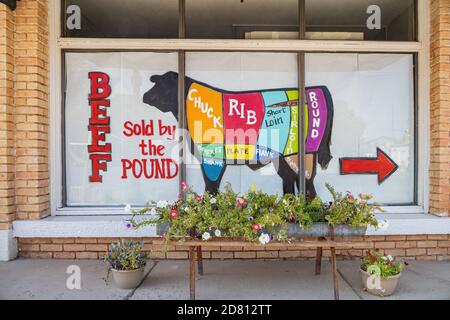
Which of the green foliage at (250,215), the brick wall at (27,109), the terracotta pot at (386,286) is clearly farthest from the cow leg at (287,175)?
the brick wall at (27,109)

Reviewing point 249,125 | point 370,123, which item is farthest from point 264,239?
point 370,123

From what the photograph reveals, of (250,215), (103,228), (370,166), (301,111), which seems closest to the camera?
(250,215)

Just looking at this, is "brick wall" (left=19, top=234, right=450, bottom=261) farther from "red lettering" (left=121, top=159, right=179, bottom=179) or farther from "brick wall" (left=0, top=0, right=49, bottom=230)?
"red lettering" (left=121, top=159, right=179, bottom=179)

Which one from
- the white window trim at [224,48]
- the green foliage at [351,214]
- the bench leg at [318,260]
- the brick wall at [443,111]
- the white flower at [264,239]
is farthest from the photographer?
the white window trim at [224,48]

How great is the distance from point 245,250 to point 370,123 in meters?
2.26

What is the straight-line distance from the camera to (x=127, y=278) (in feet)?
12.7

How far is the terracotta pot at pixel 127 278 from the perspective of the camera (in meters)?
3.86

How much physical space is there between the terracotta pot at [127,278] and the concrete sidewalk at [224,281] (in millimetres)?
59

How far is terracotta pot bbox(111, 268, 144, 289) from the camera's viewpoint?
3859 mm

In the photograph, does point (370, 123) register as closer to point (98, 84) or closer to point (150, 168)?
point (150, 168)

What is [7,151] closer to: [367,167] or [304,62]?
[304,62]

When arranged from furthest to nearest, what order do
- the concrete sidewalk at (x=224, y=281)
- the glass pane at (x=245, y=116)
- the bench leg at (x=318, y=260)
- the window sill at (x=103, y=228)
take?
the glass pane at (x=245, y=116), the window sill at (x=103, y=228), the bench leg at (x=318, y=260), the concrete sidewalk at (x=224, y=281)

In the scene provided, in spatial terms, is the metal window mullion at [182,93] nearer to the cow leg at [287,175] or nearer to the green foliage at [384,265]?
the cow leg at [287,175]

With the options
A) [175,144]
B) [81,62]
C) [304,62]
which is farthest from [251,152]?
[81,62]
